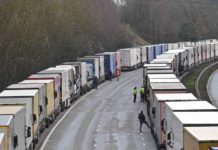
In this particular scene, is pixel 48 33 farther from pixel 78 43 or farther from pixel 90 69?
pixel 90 69

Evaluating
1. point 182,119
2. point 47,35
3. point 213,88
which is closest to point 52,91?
point 182,119

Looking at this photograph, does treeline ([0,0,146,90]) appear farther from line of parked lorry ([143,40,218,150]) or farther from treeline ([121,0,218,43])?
treeline ([121,0,218,43])

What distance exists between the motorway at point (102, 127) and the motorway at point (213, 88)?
24.9ft

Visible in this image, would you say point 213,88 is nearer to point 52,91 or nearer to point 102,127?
point 102,127

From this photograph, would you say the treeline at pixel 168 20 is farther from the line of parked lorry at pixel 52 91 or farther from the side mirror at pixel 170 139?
the side mirror at pixel 170 139

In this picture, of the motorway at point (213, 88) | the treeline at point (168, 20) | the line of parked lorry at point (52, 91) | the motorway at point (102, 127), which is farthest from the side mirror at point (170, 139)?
the treeline at point (168, 20)

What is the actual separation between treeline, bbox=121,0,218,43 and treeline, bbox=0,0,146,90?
27632 mm

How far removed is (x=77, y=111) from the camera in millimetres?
43969

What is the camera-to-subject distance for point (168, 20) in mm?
150375

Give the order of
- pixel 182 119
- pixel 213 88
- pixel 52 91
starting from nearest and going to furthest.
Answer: pixel 182 119, pixel 52 91, pixel 213 88

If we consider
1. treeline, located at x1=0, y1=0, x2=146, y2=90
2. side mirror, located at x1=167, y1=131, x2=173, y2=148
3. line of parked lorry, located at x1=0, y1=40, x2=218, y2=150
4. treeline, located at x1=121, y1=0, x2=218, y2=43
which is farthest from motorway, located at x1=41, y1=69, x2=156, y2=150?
treeline, located at x1=121, y1=0, x2=218, y2=43

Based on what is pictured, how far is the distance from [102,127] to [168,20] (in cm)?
11653

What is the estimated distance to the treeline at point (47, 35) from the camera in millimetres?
53844

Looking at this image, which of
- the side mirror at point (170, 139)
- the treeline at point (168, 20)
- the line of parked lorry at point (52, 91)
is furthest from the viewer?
the treeline at point (168, 20)
